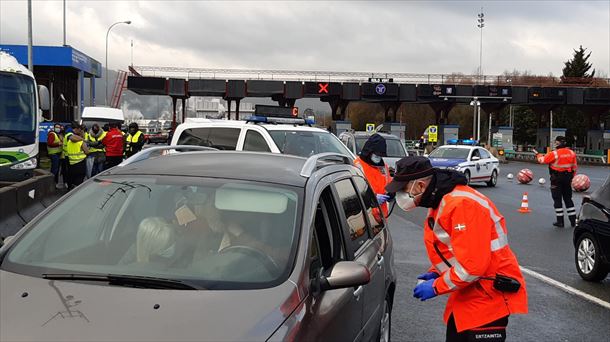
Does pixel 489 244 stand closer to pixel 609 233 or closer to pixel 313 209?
pixel 313 209

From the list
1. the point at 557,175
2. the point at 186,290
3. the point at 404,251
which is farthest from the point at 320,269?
the point at 557,175

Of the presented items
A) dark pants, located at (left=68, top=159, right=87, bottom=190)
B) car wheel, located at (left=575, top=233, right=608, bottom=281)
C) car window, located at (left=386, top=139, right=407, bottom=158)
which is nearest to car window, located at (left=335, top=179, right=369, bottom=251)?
car wheel, located at (left=575, top=233, right=608, bottom=281)

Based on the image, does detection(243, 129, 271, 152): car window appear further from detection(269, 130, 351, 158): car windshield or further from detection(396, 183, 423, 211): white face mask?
detection(396, 183, 423, 211): white face mask

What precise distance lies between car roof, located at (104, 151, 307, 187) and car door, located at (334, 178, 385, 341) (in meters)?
0.40

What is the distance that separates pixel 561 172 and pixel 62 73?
32.9 meters

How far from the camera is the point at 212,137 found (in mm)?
10461

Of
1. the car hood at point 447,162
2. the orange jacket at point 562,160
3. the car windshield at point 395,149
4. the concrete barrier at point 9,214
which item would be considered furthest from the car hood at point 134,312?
the car hood at point 447,162

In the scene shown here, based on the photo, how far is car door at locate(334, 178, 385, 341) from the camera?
12.0 ft

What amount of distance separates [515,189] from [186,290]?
22.0 m

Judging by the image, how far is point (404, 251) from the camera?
380 inches

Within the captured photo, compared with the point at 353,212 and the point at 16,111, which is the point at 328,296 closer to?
the point at 353,212

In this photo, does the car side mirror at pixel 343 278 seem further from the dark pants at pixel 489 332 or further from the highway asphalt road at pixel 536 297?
the highway asphalt road at pixel 536 297

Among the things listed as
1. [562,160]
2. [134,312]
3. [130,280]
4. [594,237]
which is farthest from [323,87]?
[134,312]

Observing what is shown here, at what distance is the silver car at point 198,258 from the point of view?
7.72ft
